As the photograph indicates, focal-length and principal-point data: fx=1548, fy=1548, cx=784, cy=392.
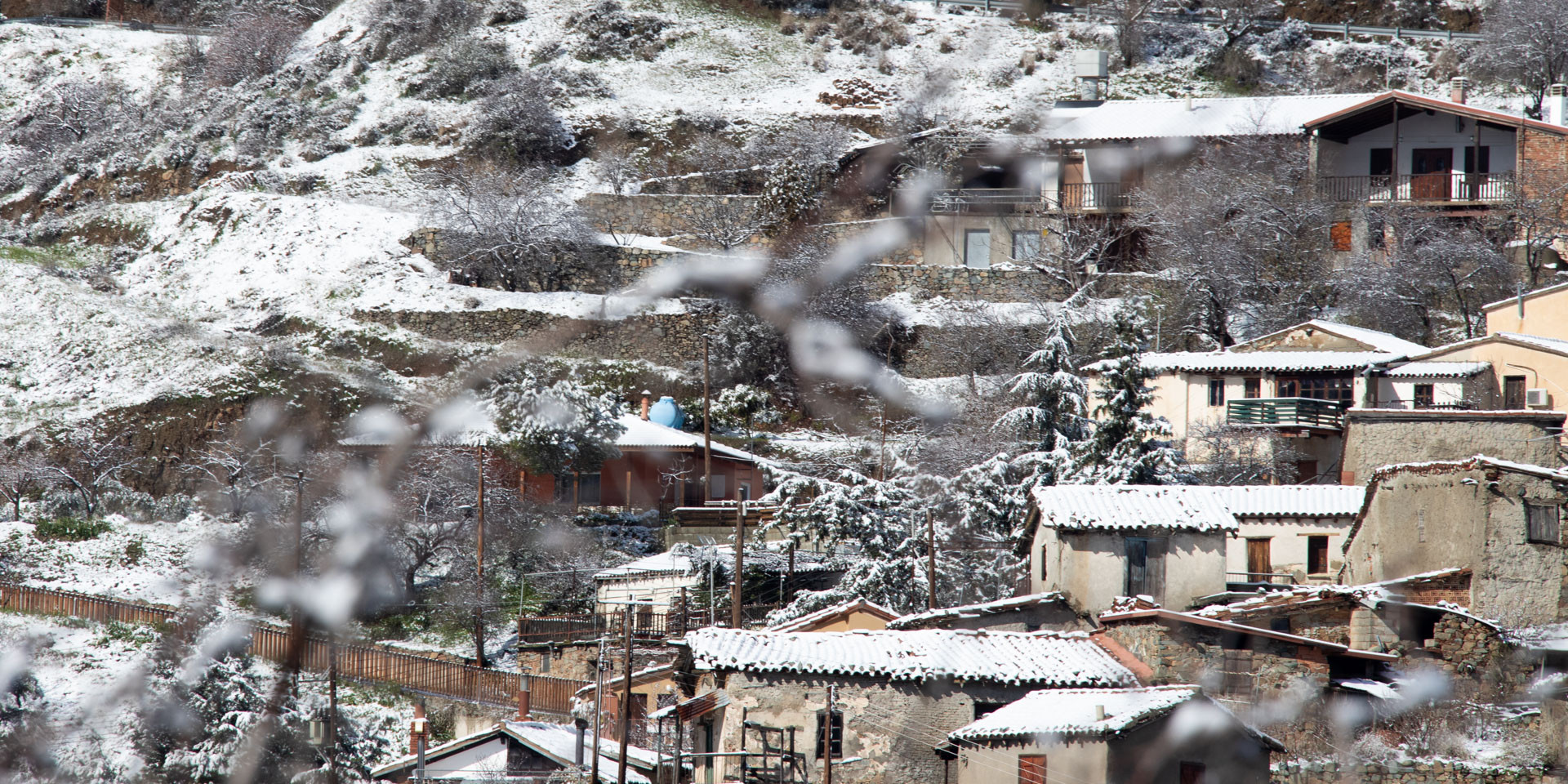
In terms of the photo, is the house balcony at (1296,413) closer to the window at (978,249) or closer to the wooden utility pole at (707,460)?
the wooden utility pole at (707,460)

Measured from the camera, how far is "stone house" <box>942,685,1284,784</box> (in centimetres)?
1112

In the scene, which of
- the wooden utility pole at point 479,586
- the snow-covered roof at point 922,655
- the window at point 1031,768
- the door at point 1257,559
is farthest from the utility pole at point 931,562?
the window at point 1031,768

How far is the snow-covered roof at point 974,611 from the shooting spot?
18906 mm

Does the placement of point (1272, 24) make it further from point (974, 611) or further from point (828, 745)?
point (828, 745)

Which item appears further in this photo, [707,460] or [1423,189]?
[1423,189]

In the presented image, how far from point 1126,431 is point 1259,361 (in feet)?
12.4

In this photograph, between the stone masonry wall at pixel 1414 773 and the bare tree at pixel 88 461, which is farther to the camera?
the bare tree at pixel 88 461

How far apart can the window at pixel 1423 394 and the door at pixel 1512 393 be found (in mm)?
1104

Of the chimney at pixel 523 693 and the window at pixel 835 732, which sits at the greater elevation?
the window at pixel 835 732

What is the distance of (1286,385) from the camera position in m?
27.6

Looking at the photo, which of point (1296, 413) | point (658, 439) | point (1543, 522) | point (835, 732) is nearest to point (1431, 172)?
point (1296, 413)

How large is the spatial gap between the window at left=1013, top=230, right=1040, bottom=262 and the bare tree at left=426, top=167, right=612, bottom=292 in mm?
10555

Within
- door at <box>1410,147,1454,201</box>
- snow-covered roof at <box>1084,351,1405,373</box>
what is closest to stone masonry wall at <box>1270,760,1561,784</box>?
snow-covered roof at <box>1084,351,1405,373</box>

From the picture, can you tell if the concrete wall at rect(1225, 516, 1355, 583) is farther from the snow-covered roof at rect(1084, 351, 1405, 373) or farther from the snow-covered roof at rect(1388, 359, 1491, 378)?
the snow-covered roof at rect(1084, 351, 1405, 373)
